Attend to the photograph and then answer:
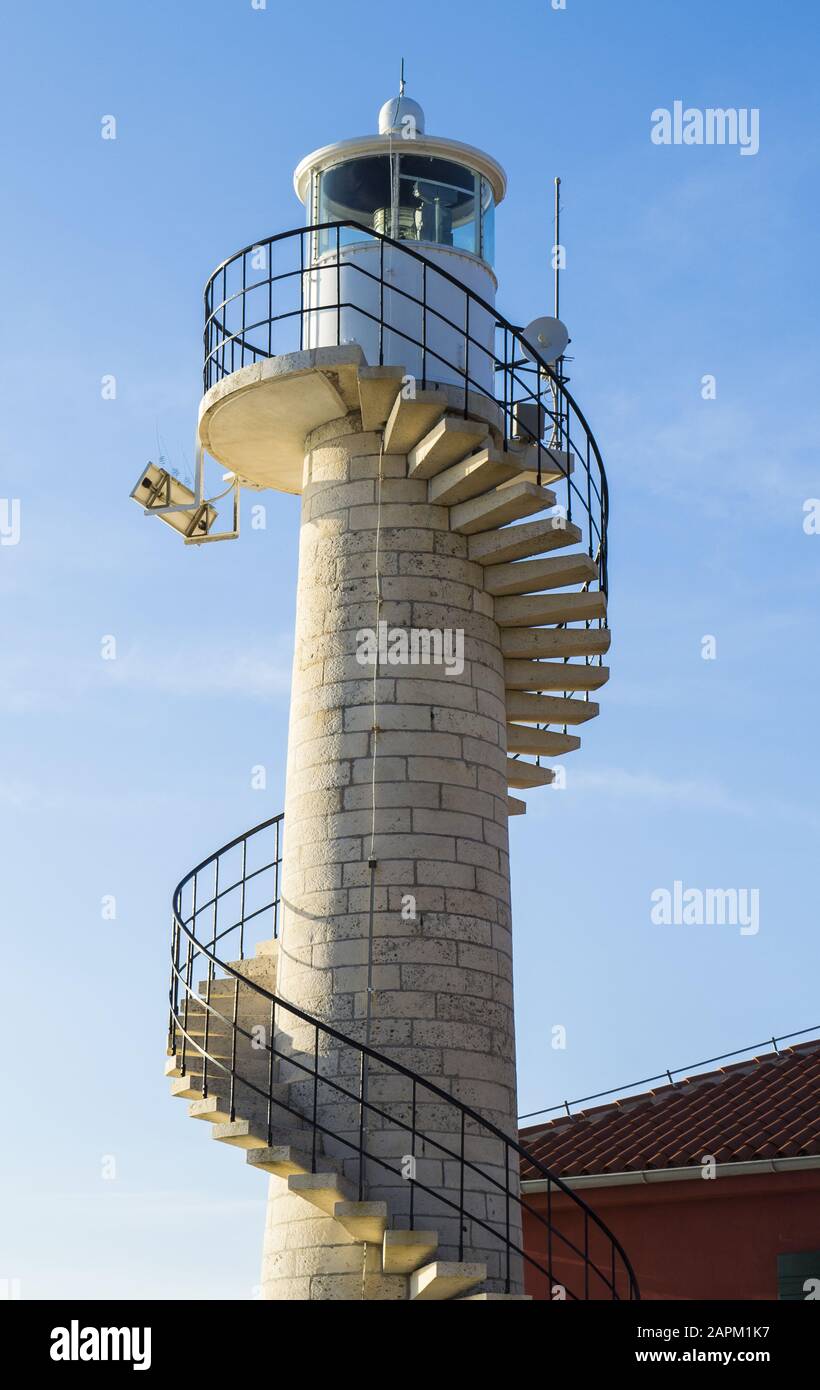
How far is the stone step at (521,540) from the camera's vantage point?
49.1 feet

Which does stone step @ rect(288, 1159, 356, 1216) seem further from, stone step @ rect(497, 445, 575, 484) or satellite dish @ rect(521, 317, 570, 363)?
satellite dish @ rect(521, 317, 570, 363)

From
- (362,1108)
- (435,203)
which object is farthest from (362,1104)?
(435,203)

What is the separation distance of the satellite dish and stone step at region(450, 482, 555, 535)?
1.35 metres

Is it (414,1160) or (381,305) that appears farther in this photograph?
(381,305)

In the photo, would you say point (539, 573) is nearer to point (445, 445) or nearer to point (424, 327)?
point (445, 445)

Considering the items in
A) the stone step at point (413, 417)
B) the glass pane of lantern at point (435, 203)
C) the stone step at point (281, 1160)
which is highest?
the glass pane of lantern at point (435, 203)

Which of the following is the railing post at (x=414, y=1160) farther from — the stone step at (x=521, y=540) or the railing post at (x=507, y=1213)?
the stone step at (x=521, y=540)

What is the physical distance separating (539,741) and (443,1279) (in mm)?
4922

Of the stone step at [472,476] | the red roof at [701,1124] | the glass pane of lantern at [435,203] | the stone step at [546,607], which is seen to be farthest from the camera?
the red roof at [701,1124]

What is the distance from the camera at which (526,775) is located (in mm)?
16594

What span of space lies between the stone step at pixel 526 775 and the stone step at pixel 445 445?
2635mm

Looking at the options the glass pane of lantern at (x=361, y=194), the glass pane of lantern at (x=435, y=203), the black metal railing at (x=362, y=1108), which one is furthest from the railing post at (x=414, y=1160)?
the glass pane of lantern at (x=361, y=194)
